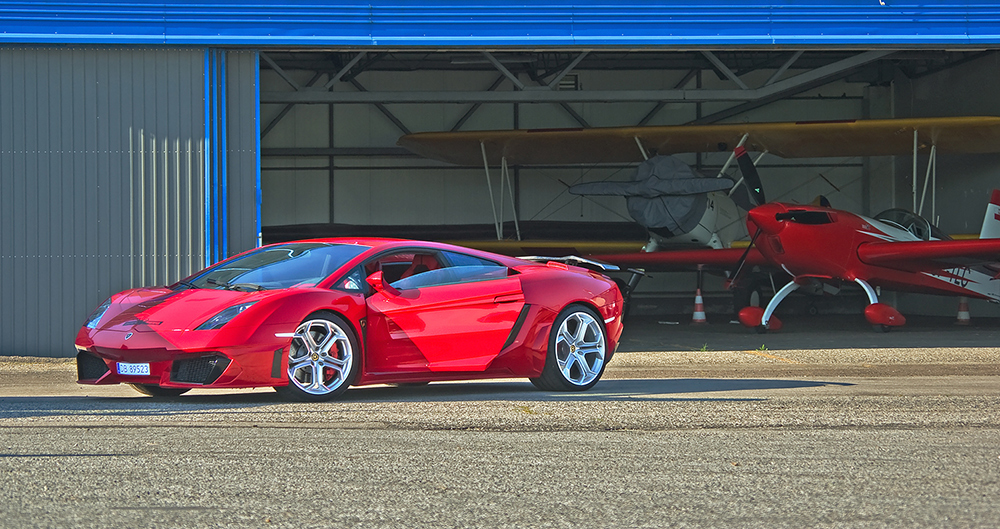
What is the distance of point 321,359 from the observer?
6539 millimetres

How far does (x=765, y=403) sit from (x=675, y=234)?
1391cm

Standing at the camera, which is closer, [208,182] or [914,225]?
[208,182]

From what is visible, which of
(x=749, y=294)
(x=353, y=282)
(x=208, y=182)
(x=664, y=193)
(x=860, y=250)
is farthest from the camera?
(x=749, y=294)

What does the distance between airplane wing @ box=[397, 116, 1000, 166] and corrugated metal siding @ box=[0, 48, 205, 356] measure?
862 cm

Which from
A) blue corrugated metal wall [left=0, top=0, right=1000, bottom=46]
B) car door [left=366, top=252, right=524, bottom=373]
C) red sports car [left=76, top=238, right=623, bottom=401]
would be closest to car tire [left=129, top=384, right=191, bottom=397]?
red sports car [left=76, top=238, right=623, bottom=401]

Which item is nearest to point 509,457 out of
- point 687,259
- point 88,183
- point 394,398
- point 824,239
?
point 394,398

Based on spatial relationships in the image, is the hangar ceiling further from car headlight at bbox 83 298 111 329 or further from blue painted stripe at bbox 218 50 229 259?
car headlight at bbox 83 298 111 329

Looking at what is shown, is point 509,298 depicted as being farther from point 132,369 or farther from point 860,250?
point 860,250

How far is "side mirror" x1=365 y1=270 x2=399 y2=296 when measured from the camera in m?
6.90

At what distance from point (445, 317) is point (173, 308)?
1763 mm

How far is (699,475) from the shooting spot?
4.13m

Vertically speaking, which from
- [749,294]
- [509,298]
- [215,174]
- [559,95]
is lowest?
[749,294]

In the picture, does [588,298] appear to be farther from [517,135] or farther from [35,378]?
[517,135]

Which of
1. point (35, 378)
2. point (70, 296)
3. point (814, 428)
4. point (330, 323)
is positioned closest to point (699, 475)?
point (814, 428)
